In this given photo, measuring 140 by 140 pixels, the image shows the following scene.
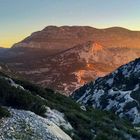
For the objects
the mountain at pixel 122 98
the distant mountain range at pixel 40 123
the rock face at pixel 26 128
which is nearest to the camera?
the rock face at pixel 26 128

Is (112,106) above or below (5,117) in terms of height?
below

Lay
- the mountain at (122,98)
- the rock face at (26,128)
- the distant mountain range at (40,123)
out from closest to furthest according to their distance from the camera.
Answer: the rock face at (26,128) < the distant mountain range at (40,123) < the mountain at (122,98)

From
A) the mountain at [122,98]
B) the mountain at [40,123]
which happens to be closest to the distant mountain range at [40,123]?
the mountain at [40,123]

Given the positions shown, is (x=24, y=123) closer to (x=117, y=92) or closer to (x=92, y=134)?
(x=92, y=134)

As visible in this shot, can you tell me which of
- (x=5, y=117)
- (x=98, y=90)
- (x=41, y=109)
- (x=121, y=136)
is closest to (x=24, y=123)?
(x=5, y=117)

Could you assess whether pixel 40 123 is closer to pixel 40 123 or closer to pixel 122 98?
pixel 40 123

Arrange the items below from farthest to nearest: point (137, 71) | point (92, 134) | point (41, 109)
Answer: point (137, 71), point (92, 134), point (41, 109)

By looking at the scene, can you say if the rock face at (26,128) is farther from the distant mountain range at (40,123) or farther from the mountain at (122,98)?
the mountain at (122,98)

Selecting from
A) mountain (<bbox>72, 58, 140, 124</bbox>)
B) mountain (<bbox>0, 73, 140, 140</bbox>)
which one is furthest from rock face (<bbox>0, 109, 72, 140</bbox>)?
mountain (<bbox>72, 58, 140, 124</bbox>)
